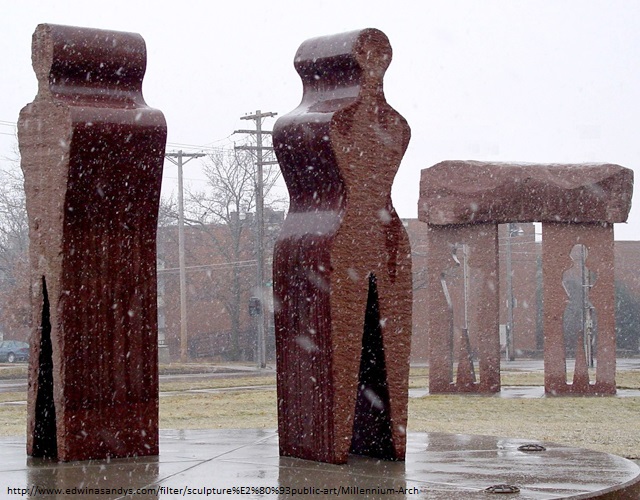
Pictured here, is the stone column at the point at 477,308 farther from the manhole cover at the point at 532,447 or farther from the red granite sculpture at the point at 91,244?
the red granite sculpture at the point at 91,244

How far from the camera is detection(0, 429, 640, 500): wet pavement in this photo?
5855mm

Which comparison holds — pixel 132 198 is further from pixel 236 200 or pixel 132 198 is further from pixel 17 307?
pixel 236 200

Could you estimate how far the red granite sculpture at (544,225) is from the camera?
16.9 m

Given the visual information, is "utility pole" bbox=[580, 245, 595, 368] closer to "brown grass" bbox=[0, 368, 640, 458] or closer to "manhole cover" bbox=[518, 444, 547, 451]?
"brown grass" bbox=[0, 368, 640, 458]

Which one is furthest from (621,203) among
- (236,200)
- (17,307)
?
(236,200)

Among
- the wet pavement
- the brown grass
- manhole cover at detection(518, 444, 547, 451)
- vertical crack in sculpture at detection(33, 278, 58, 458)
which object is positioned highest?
vertical crack in sculpture at detection(33, 278, 58, 458)

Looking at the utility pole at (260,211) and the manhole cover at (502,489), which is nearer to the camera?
the manhole cover at (502,489)

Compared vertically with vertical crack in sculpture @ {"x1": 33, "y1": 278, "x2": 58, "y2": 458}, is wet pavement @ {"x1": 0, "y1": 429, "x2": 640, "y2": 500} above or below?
below

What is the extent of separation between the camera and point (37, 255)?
7.36 meters

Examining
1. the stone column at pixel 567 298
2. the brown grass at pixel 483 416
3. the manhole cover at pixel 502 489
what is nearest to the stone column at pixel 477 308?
the brown grass at pixel 483 416

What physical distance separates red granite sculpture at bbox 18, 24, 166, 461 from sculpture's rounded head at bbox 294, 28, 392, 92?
1150 millimetres

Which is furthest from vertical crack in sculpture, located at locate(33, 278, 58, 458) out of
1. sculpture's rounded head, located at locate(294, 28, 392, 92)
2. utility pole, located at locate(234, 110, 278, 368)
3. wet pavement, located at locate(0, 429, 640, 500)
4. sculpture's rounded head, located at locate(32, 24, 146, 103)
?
utility pole, located at locate(234, 110, 278, 368)

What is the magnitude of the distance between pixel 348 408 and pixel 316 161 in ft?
5.29

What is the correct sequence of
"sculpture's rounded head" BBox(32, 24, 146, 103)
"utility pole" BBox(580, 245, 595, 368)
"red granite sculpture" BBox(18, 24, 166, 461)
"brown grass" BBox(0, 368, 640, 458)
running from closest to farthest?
"red granite sculpture" BBox(18, 24, 166, 461) < "sculpture's rounded head" BBox(32, 24, 146, 103) < "brown grass" BBox(0, 368, 640, 458) < "utility pole" BBox(580, 245, 595, 368)
